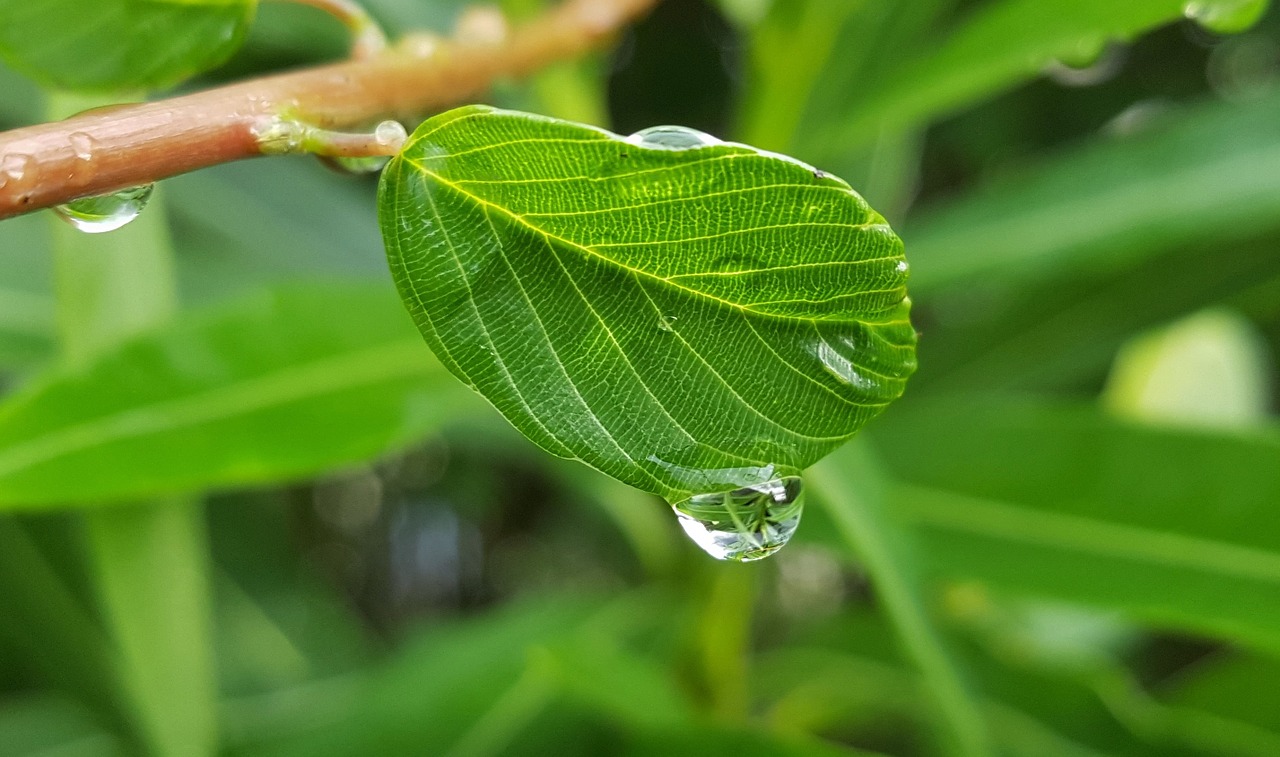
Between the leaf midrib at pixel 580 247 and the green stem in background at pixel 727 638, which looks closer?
the leaf midrib at pixel 580 247

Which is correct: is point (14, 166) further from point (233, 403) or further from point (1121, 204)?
point (1121, 204)

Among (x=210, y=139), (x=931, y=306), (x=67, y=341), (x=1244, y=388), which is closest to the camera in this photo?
(x=210, y=139)

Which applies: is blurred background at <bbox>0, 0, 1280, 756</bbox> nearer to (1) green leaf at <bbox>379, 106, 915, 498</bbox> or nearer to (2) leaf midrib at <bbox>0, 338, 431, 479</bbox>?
(2) leaf midrib at <bbox>0, 338, 431, 479</bbox>

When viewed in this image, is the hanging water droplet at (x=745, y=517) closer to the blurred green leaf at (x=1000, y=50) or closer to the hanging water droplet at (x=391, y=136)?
the hanging water droplet at (x=391, y=136)

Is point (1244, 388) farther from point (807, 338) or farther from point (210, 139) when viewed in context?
point (210, 139)

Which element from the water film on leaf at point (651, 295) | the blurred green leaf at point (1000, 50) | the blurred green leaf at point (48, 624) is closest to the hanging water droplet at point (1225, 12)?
the blurred green leaf at point (1000, 50)

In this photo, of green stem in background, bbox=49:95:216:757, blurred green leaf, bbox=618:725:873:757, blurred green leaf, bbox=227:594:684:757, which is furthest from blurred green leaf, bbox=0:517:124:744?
blurred green leaf, bbox=618:725:873:757

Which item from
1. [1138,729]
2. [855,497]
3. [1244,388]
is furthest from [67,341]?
[1244,388]
